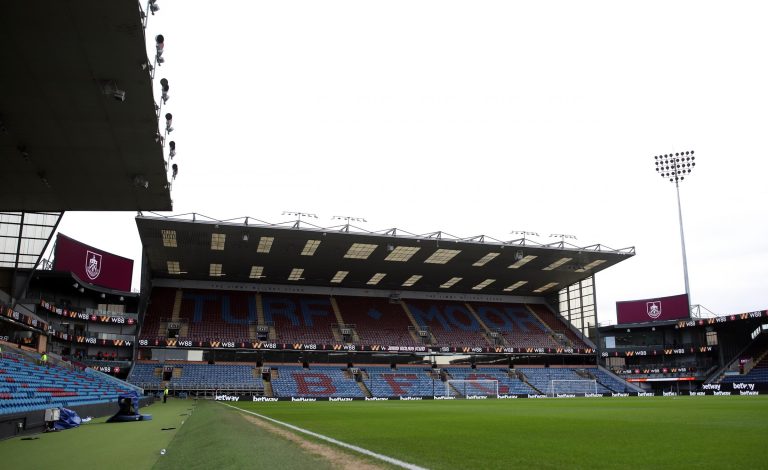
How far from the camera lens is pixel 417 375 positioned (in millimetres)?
59281

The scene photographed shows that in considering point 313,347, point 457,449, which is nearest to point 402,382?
point 313,347

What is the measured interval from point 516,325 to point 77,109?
57.7 meters

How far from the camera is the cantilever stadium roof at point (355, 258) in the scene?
48.8 metres

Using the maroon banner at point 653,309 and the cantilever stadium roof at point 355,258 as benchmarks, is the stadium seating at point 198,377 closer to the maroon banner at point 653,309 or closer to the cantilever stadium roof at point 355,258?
the cantilever stadium roof at point 355,258

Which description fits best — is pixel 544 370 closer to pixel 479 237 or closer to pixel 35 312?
pixel 479 237

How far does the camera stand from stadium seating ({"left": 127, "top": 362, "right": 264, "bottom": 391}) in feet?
167

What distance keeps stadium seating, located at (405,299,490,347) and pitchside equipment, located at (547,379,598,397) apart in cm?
844

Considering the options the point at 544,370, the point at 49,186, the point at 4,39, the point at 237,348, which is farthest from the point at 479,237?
the point at 4,39

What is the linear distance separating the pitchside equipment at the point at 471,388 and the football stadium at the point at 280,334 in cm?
24


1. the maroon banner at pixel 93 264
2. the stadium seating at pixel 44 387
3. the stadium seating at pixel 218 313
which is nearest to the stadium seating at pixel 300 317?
the stadium seating at pixel 218 313

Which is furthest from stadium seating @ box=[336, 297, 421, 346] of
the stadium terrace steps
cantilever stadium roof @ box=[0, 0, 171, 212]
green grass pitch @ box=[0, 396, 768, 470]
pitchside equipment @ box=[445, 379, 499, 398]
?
green grass pitch @ box=[0, 396, 768, 470]

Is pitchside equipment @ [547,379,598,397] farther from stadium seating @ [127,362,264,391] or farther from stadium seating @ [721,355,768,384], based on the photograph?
stadium seating @ [127,362,264,391]

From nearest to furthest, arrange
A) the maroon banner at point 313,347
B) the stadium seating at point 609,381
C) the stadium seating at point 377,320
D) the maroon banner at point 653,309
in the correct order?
the maroon banner at point 313,347, the stadium seating at point 609,381, the stadium seating at point 377,320, the maroon banner at point 653,309

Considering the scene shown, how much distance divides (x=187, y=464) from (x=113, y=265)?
49.7m
